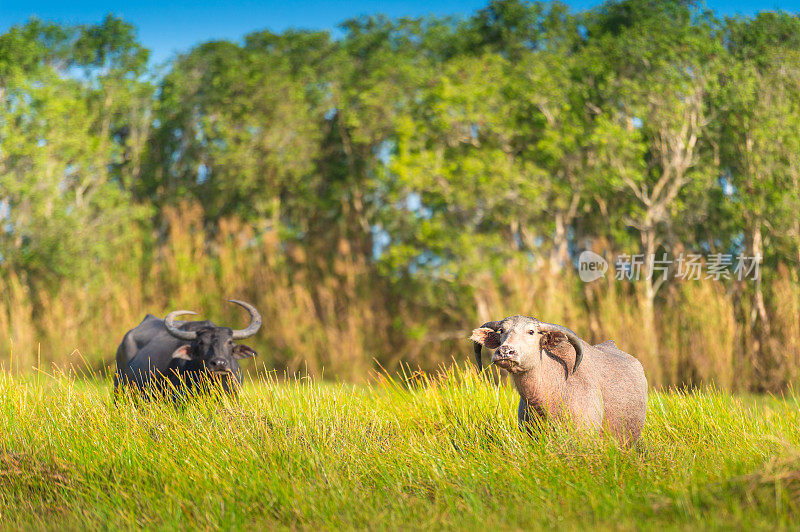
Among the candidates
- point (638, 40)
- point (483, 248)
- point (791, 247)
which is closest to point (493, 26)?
point (638, 40)

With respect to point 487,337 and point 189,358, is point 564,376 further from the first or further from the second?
point 189,358

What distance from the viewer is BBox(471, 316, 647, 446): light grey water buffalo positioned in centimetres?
448

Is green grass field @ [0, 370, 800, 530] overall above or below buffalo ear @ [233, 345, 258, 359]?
below

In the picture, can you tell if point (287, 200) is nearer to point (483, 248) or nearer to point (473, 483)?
point (483, 248)

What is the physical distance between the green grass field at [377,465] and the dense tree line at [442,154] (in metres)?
6.14

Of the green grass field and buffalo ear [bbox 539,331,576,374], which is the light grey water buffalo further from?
the green grass field

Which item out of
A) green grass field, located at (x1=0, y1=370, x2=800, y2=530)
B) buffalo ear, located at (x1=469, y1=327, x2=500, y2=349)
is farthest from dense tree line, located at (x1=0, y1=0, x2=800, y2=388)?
buffalo ear, located at (x1=469, y1=327, x2=500, y2=349)

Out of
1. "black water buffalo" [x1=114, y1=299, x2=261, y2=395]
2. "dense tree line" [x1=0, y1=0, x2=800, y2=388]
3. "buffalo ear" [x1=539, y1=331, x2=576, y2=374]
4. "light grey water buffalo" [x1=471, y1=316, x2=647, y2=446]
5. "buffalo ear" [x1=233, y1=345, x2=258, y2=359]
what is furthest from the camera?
"dense tree line" [x1=0, y1=0, x2=800, y2=388]

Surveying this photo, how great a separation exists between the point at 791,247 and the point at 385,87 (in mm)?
7551

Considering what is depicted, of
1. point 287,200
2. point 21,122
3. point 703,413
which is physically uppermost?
point 21,122

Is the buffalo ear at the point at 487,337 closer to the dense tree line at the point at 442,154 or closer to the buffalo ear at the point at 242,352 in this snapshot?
the buffalo ear at the point at 242,352

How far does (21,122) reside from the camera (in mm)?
13789

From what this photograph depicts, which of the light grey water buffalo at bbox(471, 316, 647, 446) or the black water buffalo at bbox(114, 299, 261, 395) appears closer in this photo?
the light grey water buffalo at bbox(471, 316, 647, 446)

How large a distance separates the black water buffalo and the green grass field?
317mm
